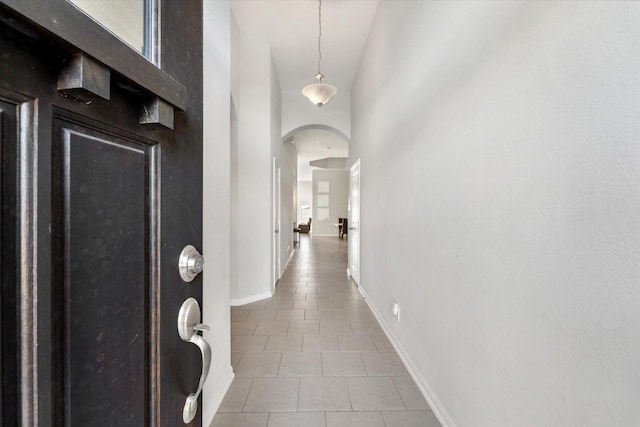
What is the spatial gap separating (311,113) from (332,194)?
27.9ft

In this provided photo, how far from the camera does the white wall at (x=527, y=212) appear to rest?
0.75 metres

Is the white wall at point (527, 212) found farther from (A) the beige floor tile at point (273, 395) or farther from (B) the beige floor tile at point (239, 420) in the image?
(B) the beige floor tile at point (239, 420)

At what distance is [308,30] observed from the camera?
3.63 meters

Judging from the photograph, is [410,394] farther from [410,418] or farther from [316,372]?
[316,372]

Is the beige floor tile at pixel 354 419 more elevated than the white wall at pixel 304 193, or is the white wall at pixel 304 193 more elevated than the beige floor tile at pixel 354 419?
the white wall at pixel 304 193

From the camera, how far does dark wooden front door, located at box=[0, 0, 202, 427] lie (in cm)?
32

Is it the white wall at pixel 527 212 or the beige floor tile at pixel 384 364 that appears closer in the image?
the white wall at pixel 527 212

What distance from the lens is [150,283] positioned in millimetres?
539

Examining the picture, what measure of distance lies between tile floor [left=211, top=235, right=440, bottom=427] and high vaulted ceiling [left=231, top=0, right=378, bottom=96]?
3.48m

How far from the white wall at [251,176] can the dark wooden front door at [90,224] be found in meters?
3.26

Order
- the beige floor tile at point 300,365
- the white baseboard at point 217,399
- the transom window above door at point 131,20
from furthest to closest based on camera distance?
the beige floor tile at point 300,365, the white baseboard at point 217,399, the transom window above door at point 131,20

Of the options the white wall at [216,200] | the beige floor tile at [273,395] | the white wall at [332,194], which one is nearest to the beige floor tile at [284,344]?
the beige floor tile at [273,395]

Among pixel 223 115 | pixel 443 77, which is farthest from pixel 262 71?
pixel 443 77

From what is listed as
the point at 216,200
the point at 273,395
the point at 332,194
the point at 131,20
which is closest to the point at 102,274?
the point at 131,20
